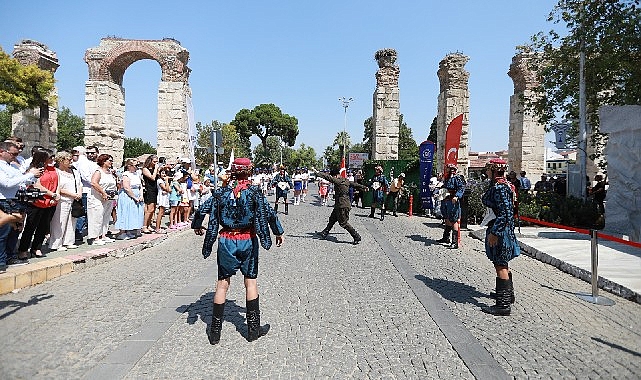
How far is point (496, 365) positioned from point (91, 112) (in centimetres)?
2301

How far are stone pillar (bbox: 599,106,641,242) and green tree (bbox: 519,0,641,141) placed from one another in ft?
11.5

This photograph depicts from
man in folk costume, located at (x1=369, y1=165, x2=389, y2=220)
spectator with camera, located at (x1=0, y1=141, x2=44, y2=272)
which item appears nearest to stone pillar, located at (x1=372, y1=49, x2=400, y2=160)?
man in folk costume, located at (x1=369, y1=165, x2=389, y2=220)

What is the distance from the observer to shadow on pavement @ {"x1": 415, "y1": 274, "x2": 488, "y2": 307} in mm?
5625

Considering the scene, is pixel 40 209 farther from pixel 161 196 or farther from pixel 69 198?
pixel 161 196

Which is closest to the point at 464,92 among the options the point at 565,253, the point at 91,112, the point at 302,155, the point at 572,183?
the point at 572,183

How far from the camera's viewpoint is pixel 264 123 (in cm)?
7406

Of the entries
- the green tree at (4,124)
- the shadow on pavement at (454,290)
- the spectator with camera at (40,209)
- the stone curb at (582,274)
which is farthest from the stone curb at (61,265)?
the green tree at (4,124)

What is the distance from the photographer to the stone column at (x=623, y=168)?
959cm

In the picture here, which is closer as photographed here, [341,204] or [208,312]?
[208,312]

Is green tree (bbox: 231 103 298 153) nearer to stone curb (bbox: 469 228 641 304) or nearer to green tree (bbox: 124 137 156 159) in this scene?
green tree (bbox: 124 137 156 159)

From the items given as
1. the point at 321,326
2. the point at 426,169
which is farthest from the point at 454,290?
the point at 426,169

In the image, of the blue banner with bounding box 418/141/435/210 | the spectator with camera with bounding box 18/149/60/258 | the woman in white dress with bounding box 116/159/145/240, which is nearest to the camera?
the spectator with camera with bounding box 18/149/60/258

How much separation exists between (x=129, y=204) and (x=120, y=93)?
54.3 ft

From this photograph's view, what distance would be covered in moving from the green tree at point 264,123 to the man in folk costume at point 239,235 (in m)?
70.2
